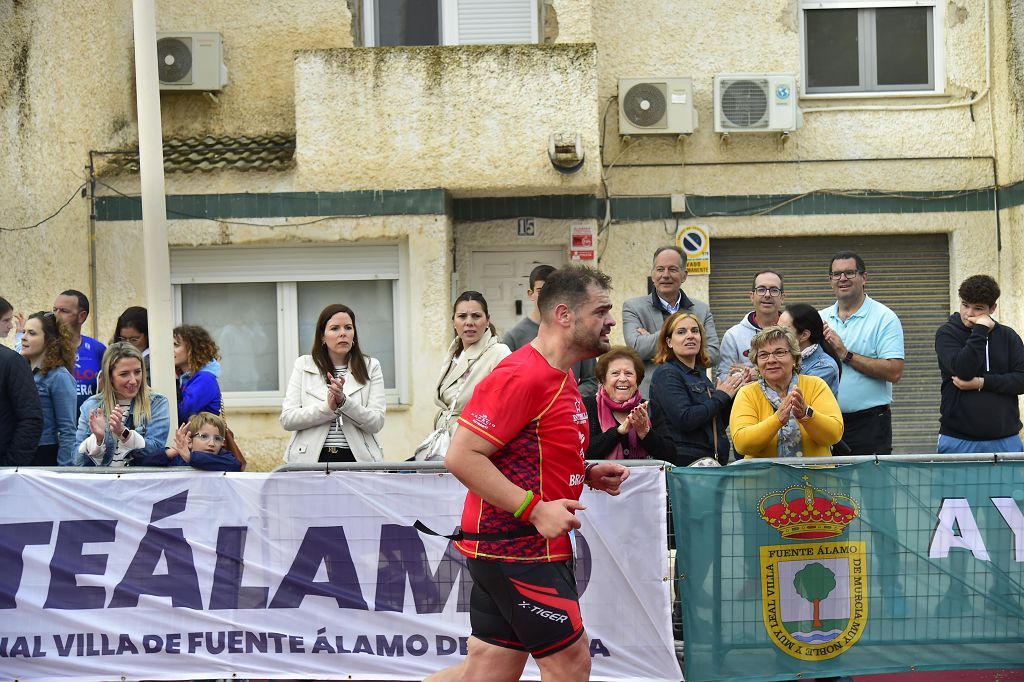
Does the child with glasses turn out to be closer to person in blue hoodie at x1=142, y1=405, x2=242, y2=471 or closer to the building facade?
person in blue hoodie at x1=142, y1=405, x2=242, y2=471

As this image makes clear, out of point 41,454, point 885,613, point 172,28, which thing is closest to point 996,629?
point 885,613

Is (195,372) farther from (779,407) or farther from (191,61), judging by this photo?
(191,61)

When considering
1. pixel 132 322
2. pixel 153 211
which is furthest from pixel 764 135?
pixel 153 211

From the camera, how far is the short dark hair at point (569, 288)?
479 centimetres

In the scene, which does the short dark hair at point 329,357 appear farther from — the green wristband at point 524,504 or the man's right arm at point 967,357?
the man's right arm at point 967,357

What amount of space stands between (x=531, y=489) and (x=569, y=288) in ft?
2.71

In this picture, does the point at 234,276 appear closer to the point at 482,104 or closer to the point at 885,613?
the point at 482,104

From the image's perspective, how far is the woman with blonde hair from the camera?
694 cm

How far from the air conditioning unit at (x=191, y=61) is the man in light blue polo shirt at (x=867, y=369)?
23.9 ft

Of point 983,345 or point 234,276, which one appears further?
point 234,276

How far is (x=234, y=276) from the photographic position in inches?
493

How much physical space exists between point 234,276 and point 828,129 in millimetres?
6586

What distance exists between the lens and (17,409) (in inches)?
283

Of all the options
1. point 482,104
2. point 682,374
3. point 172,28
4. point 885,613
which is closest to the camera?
point 885,613
